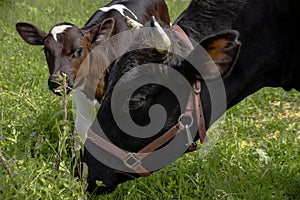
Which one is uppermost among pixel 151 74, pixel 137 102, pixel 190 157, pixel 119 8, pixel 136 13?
pixel 151 74

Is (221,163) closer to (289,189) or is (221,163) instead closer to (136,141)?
(289,189)

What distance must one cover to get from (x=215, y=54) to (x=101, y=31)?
2.98m

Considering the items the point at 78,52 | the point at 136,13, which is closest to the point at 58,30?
the point at 78,52

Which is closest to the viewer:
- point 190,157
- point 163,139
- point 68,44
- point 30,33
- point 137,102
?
point 137,102

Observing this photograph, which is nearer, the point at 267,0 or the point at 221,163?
the point at 267,0

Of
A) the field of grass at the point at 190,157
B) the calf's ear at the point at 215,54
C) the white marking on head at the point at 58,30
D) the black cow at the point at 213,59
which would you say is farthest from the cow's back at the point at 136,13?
the calf's ear at the point at 215,54

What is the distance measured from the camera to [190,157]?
16.3 feet

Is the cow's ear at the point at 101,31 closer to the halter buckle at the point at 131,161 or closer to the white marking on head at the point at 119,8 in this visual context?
the white marking on head at the point at 119,8

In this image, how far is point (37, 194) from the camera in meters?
3.50

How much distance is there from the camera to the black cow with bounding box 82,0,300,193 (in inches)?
137

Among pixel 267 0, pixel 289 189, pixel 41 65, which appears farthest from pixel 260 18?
pixel 41 65

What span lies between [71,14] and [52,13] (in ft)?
1.16

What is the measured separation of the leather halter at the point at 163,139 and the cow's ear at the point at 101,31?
2580 mm

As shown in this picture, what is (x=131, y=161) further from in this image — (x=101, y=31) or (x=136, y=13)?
(x=136, y=13)
